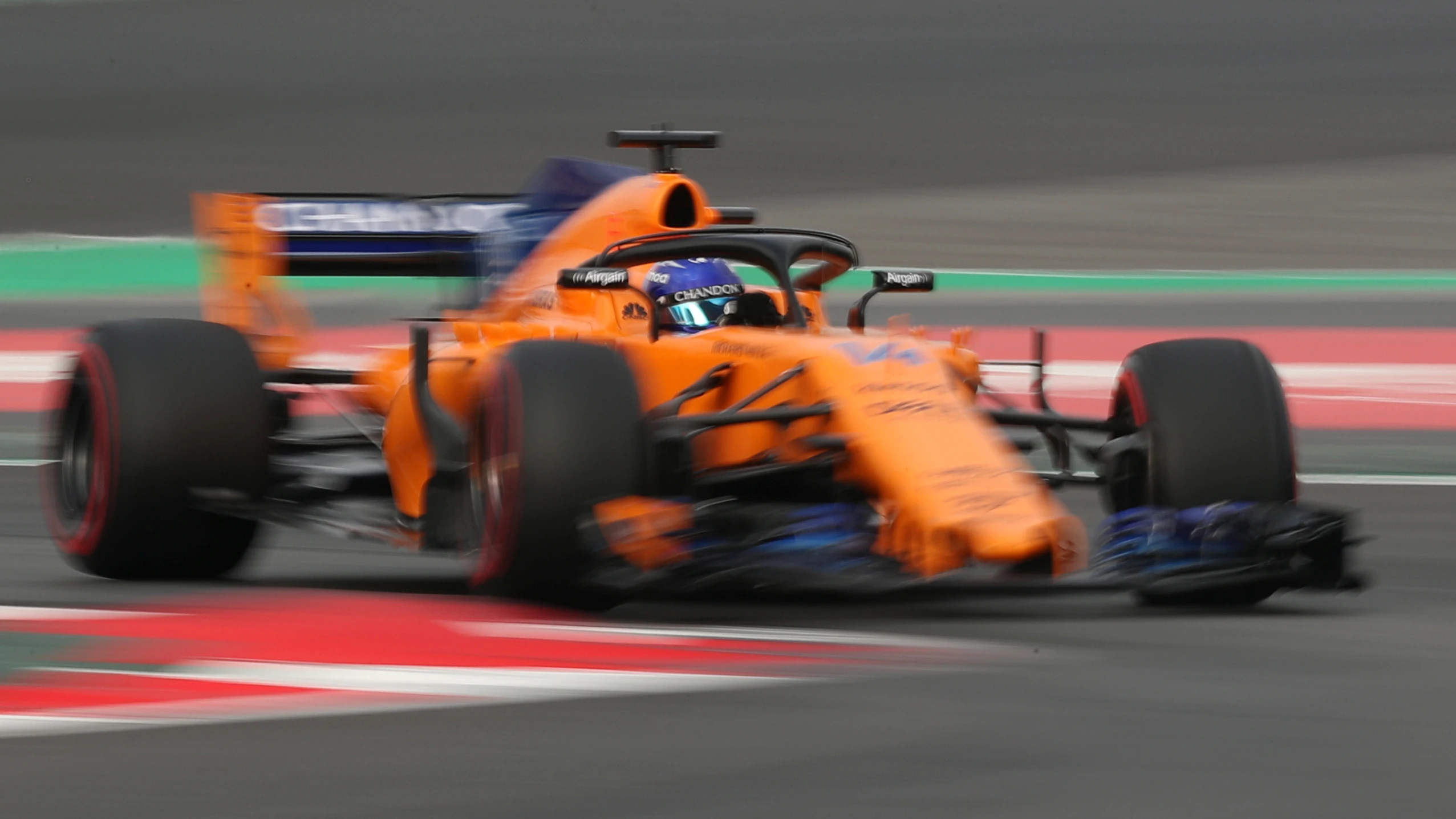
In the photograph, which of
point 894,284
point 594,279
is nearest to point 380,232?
point 594,279

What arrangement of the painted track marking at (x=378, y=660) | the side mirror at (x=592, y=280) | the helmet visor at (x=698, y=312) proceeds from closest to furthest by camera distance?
the painted track marking at (x=378, y=660)
the side mirror at (x=592, y=280)
the helmet visor at (x=698, y=312)

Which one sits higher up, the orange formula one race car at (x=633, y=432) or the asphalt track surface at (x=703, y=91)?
the asphalt track surface at (x=703, y=91)

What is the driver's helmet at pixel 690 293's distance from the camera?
743cm

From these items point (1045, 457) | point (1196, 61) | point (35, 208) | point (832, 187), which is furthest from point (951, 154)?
point (1045, 457)

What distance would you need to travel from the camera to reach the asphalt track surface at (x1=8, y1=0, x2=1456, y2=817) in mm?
4223

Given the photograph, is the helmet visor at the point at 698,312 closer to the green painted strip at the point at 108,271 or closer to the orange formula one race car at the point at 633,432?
the orange formula one race car at the point at 633,432

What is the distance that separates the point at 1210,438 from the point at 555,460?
1.88 metres

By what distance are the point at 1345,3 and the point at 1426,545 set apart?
71.4 ft

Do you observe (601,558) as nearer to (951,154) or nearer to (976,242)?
(976,242)

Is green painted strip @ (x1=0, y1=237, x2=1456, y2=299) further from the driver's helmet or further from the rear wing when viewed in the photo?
the driver's helmet

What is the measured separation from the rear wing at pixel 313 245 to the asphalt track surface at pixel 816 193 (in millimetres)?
913

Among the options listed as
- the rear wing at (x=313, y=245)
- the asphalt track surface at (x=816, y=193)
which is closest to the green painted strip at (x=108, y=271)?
the asphalt track surface at (x=816, y=193)

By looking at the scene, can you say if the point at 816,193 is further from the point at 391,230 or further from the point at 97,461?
the point at 97,461

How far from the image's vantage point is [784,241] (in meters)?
7.35
